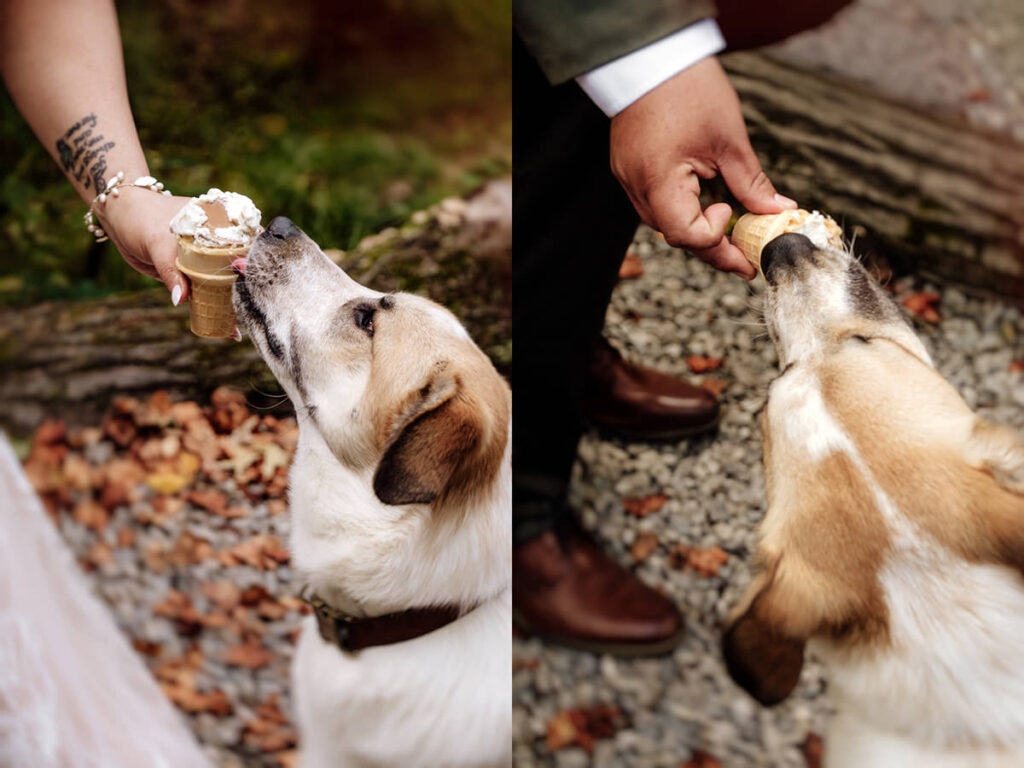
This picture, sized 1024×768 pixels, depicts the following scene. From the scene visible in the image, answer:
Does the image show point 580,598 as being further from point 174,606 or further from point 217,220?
point 217,220

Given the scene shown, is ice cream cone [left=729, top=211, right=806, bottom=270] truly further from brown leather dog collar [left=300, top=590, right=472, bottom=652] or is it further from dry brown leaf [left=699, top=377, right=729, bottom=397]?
brown leather dog collar [left=300, top=590, right=472, bottom=652]

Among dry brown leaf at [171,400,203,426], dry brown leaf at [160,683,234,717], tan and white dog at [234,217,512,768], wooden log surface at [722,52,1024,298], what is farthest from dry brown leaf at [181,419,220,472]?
wooden log surface at [722,52,1024,298]

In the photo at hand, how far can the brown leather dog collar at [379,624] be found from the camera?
40.4 inches

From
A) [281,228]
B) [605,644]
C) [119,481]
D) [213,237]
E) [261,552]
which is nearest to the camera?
[213,237]

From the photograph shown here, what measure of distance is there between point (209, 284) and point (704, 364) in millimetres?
618

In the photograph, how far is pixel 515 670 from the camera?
119cm

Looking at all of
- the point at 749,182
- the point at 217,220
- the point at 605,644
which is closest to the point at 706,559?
the point at 605,644

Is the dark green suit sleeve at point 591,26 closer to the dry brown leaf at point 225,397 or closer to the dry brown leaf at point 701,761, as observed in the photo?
the dry brown leaf at point 225,397

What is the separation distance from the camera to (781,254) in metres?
0.81

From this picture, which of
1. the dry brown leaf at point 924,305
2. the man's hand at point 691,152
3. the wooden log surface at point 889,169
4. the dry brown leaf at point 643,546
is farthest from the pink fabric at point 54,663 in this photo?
the dry brown leaf at point 924,305

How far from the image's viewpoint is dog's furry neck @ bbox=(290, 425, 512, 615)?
100 centimetres

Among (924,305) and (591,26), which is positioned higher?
(591,26)

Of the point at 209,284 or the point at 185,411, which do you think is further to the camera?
the point at 185,411

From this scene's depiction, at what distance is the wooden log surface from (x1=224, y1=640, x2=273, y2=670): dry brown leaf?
3.07 feet
